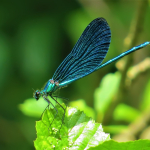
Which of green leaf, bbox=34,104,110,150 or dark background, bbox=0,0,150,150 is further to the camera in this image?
dark background, bbox=0,0,150,150

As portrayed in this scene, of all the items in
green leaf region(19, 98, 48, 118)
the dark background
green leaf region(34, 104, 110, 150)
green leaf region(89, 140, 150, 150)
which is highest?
the dark background

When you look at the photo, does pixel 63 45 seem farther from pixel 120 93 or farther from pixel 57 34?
pixel 120 93

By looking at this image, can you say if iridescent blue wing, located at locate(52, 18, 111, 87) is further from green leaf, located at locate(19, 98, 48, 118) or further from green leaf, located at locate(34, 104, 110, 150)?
green leaf, located at locate(34, 104, 110, 150)

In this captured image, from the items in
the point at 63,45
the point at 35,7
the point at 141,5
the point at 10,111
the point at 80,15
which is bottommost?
the point at 141,5

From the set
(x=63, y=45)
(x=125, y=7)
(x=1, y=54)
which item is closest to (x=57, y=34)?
(x=63, y=45)

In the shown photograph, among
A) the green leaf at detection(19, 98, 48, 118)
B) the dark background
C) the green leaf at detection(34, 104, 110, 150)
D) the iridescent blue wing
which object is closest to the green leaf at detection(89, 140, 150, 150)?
the green leaf at detection(34, 104, 110, 150)
